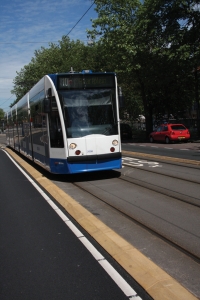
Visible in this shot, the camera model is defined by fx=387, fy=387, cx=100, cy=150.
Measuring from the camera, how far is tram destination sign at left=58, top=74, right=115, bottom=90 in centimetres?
1053

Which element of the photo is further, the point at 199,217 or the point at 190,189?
the point at 190,189

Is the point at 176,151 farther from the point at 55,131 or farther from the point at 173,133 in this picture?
the point at 55,131

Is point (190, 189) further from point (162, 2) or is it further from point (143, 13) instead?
point (143, 13)

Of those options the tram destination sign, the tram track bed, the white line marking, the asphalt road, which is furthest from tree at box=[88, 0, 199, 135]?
the white line marking

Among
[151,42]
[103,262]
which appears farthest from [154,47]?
[103,262]

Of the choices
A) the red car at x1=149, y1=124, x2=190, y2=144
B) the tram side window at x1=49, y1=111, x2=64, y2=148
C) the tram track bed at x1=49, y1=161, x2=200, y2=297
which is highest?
the tram side window at x1=49, y1=111, x2=64, y2=148

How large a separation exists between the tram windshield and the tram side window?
271 mm

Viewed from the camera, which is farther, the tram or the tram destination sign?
the tram destination sign

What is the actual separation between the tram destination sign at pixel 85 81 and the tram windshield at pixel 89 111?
14 centimetres

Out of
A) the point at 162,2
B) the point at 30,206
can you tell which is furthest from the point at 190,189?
the point at 162,2

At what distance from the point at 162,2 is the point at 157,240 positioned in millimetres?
25751

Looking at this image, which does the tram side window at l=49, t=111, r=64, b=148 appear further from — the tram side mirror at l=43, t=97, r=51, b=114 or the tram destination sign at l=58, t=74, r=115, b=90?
the tram destination sign at l=58, t=74, r=115, b=90

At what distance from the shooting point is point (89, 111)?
10594mm

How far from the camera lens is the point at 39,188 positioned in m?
10.3
